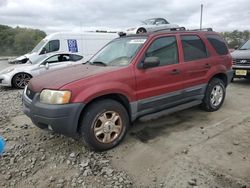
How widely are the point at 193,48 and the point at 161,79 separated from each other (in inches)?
46.6

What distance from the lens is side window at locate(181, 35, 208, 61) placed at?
5082mm

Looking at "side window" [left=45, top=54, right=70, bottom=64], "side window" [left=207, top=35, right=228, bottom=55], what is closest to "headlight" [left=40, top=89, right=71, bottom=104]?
"side window" [left=207, top=35, right=228, bottom=55]

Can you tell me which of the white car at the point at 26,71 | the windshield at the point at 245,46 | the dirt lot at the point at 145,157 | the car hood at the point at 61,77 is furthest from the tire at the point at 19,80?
the windshield at the point at 245,46

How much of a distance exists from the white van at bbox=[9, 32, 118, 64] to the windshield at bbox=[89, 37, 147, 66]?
322 inches

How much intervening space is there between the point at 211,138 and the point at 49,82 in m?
2.69

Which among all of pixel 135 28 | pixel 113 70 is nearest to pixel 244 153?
pixel 113 70

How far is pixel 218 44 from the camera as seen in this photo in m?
5.85

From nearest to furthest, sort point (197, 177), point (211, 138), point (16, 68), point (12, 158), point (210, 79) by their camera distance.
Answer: point (197, 177) < point (12, 158) < point (211, 138) < point (210, 79) < point (16, 68)

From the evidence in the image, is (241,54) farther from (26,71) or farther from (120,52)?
(26,71)

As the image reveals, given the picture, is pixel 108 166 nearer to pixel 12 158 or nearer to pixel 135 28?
pixel 12 158

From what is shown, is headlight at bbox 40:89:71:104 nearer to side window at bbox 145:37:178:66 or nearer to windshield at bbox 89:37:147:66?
windshield at bbox 89:37:147:66

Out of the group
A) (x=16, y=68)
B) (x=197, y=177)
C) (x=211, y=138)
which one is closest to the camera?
(x=197, y=177)

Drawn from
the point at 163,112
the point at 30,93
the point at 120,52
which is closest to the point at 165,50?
the point at 120,52

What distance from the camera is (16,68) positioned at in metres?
10.0
